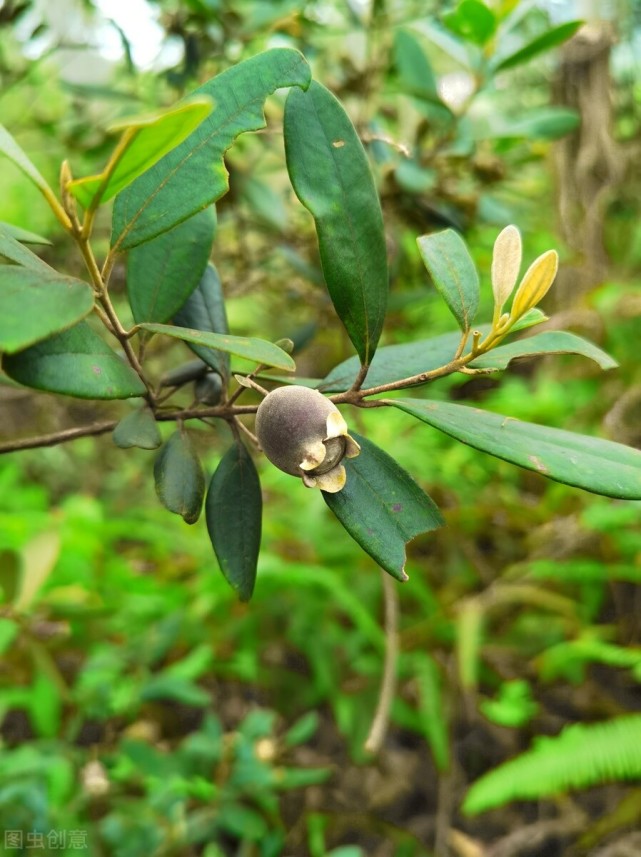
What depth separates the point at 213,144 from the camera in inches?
14.5

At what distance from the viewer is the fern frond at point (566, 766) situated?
123 cm

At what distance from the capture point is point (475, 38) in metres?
0.76

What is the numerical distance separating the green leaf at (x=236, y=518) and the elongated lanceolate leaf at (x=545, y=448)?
13cm

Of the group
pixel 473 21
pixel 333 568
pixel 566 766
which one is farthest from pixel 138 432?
pixel 333 568

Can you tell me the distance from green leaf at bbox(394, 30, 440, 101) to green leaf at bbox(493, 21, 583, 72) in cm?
9

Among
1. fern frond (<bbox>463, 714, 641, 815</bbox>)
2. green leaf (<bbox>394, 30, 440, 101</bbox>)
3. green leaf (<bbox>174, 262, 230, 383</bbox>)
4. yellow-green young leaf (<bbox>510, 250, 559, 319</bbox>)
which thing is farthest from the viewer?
fern frond (<bbox>463, 714, 641, 815</bbox>)

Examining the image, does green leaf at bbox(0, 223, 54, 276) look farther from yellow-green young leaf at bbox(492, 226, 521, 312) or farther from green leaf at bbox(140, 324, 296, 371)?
yellow-green young leaf at bbox(492, 226, 521, 312)

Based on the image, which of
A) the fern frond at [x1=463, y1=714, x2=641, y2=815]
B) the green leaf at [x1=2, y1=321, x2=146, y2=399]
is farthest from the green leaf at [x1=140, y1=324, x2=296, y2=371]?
the fern frond at [x1=463, y1=714, x2=641, y2=815]

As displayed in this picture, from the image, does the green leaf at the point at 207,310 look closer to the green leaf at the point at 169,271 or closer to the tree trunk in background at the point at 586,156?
the green leaf at the point at 169,271

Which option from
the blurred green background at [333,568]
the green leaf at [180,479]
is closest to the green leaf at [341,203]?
the green leaf at [180,479]

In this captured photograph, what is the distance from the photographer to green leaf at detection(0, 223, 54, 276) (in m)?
0.34

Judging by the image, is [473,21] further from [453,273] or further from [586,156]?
[586,156]

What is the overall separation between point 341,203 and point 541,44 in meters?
0.50

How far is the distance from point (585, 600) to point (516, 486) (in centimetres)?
44
